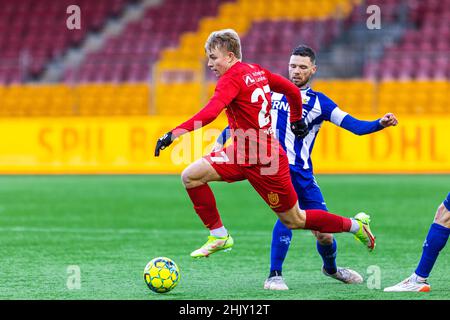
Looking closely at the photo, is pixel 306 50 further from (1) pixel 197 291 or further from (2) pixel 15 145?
(2) pixel 15 145

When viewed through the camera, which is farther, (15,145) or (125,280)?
(15,145)

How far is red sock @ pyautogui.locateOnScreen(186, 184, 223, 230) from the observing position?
779 cm

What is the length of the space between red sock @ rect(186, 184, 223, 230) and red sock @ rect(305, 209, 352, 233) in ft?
2.49

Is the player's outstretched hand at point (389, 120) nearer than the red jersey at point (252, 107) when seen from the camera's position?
No

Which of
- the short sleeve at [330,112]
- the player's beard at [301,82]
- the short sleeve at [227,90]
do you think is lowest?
the short sleeve at [330,112]

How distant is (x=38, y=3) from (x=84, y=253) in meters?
18.8

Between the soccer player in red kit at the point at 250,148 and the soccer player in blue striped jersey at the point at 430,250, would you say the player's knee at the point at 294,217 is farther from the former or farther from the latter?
the soccer player in blue striped jersey at the point at 430,250

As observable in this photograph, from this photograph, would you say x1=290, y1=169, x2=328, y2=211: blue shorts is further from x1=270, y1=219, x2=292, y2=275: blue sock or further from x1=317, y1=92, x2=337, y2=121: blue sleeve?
x1=317, y1=92, x2=337, y2=121: blue sleeve

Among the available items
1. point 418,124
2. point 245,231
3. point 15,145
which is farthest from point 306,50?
point 15,145

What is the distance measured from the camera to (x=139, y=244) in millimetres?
10570

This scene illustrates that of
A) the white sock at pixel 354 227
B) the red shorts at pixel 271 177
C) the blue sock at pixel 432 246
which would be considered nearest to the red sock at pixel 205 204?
the red shorts at pixel 271 177

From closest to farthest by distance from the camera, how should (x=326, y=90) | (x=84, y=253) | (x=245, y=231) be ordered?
(x=84, y=253) → (x=245, y=231) → (x=326, y=90)

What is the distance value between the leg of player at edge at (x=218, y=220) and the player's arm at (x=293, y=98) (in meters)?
0.67

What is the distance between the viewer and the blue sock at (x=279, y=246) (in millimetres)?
Answer: 7859
